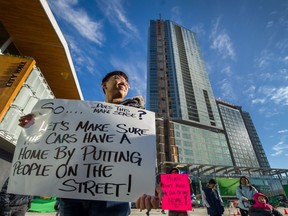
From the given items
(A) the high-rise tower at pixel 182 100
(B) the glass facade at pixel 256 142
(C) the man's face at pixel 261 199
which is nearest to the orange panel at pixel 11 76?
(C) the man's face at pixel 261 199

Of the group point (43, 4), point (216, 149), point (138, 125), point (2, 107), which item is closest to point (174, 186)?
point (138, 125)

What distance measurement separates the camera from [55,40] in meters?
10.5

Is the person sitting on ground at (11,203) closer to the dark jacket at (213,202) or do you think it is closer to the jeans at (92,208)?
the jeans at (92,208)

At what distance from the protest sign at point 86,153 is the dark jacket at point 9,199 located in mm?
1750

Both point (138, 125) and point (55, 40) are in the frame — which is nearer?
point (138, 125)

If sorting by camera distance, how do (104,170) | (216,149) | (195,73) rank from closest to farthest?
(104,170) → (216,149) → (195,73)

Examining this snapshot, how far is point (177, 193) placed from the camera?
5090mm

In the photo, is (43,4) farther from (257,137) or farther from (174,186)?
(257,137)

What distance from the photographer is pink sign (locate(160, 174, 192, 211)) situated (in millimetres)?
4903

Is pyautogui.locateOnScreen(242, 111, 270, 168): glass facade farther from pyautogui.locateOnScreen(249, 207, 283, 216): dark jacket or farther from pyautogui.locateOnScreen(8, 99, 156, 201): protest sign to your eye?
pyautogui.locateOnScreen(8, 99, 156, 201): protest sign

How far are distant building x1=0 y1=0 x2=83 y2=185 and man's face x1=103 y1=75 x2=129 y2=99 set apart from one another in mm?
6227

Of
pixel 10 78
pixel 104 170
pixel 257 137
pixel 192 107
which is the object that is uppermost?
pixel 257 137

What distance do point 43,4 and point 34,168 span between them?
9528 millimetres

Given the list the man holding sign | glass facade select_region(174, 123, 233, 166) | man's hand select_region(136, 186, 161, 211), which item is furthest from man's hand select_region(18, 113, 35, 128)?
glass facade select_region(174, 123, 233, 166)
